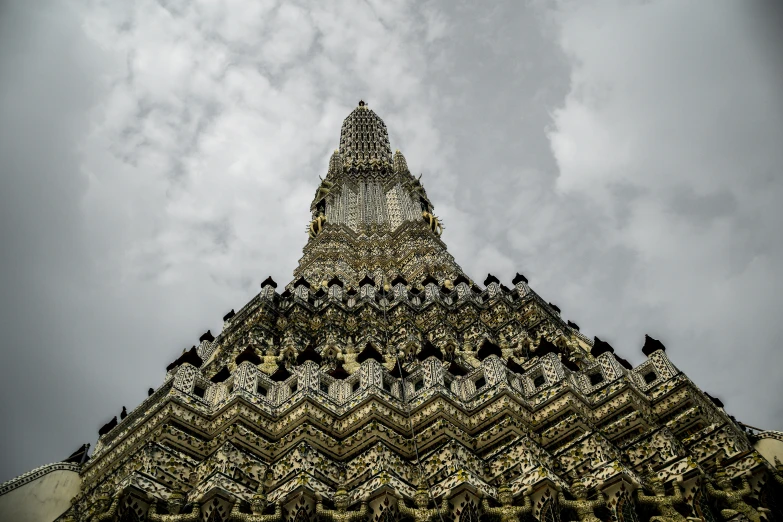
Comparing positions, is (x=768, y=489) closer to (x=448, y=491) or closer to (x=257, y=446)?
(x=448, y=491)

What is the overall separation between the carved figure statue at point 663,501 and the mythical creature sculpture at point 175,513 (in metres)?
7.31

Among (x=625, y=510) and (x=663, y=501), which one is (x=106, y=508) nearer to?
(x=625, y=510)

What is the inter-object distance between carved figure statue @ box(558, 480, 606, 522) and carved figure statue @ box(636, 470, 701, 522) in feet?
2.26

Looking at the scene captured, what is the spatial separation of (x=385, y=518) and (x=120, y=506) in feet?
14.1

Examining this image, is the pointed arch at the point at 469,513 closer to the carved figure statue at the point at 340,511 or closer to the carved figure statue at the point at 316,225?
the carved figure statue at the point at 340,511

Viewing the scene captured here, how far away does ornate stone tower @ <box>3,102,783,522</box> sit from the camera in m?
10.9

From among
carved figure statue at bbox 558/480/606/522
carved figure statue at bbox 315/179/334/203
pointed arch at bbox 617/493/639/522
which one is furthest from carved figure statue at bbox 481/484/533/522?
carved figure statue at bbox 315/179/334/203

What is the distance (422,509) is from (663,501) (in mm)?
3959

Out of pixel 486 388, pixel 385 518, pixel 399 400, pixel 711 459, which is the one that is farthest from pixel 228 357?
pixel 711 459

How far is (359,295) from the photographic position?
76.0 feet

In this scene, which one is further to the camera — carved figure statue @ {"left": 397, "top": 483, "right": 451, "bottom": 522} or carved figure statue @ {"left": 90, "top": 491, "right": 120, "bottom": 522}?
carved figure statue @ {"left": 397, "top": 483, "right": 451, "bottom": 522}

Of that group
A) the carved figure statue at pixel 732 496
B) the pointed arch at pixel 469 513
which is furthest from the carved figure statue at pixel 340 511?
the carved figure statue at pixel 732 496

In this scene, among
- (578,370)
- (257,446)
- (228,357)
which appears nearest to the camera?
(257,446)

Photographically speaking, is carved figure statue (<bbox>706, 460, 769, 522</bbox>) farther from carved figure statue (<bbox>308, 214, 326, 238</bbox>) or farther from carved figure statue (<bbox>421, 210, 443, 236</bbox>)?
carved figure statue (<bbox>308, 214, 326, 238</bbox>)
